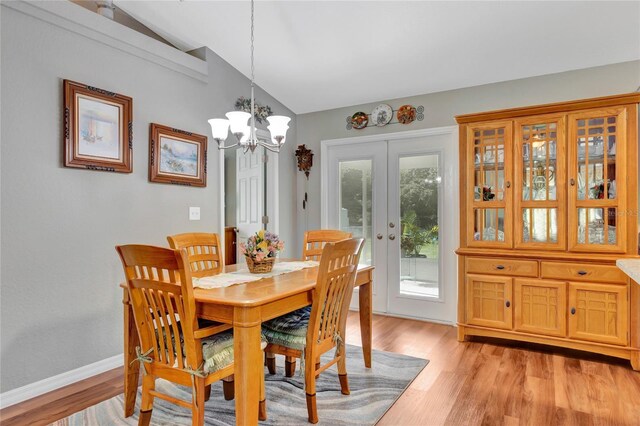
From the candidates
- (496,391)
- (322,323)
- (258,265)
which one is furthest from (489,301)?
(258,265)

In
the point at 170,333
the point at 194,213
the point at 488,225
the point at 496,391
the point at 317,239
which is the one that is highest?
the point at 194,213

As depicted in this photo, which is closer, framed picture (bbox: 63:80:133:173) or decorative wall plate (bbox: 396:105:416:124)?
framed picture (bbox: 63:80:133:173)

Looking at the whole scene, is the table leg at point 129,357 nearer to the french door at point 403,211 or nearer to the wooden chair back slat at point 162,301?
the wooden chair back slat at point 162,301

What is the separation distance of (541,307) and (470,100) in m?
2.02

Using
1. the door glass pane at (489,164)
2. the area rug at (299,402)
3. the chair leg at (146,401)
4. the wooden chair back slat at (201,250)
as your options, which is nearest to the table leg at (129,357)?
the area rug at (299,402)

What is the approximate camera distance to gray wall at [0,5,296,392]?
233 centimetres

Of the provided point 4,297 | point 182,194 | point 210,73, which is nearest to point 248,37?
point 210,73

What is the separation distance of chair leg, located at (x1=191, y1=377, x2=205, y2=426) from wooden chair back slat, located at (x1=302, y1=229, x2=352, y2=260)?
1.53 meters

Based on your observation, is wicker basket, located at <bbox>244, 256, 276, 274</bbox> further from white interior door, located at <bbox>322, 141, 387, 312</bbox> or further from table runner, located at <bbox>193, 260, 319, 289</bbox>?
white interior door, located at <bbox>322, 141, 387, 312</bbox>

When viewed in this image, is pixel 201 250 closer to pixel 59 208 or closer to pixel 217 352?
pixel 59 208

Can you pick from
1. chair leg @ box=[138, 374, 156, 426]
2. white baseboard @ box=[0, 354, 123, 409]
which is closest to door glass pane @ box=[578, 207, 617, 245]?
chair leg @ box=[138, 374, 156, 426]

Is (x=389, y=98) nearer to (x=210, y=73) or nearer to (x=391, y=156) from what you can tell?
(x=391, y=156)

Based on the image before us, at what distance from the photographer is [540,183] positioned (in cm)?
317

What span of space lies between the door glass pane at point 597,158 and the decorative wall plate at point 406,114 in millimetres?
1513
